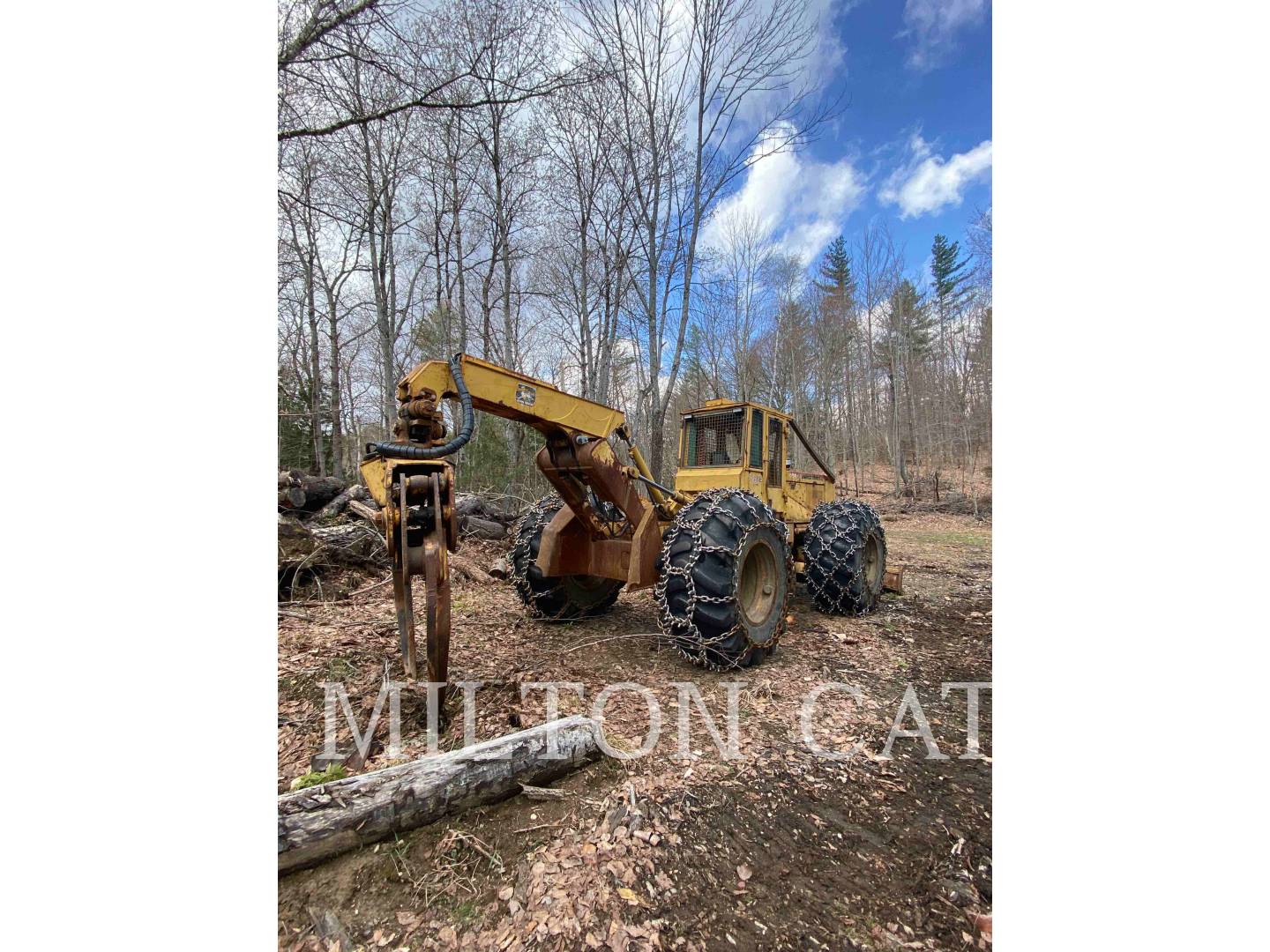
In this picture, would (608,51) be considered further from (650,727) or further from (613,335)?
(650,727)

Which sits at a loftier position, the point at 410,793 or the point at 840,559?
the point at 840,559

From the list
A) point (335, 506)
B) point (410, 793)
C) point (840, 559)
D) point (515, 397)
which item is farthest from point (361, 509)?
point (840, 559)

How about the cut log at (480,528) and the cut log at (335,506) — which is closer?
the cut log at (335,506)

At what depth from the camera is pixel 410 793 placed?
2061mm

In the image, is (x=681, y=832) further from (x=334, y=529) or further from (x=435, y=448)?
(x=334, y=529)

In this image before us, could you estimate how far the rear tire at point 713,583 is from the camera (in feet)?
12.0

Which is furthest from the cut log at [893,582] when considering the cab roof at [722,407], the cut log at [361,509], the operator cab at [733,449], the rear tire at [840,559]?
the cut log at [361,509]

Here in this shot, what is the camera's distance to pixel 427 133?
11773mm

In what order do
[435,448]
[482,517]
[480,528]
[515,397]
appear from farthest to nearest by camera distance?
[482,517] → [480,528] → [515,397] → [435,448]

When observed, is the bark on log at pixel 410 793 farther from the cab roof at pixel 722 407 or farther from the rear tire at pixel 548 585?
the cab roof at pixel 722 407

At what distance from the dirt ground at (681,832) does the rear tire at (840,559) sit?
1.29 meters

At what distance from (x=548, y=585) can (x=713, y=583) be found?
1829 millimetres

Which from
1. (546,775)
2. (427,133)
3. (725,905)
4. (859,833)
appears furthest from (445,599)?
(427,133)

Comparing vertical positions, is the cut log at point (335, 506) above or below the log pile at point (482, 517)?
above
